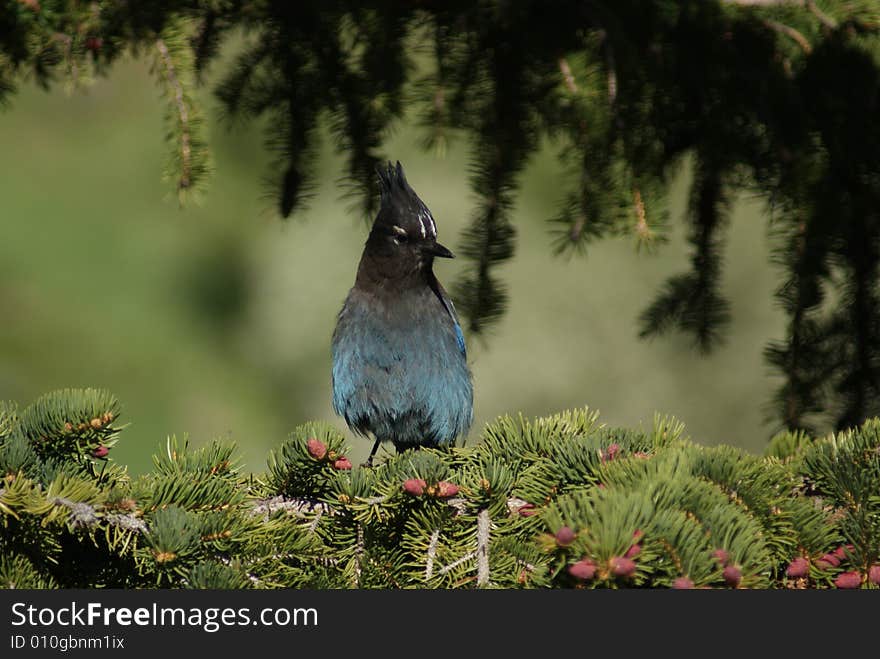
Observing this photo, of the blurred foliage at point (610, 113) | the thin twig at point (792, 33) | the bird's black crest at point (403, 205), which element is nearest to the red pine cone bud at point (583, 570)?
the blurred foliage at point (610, 113)

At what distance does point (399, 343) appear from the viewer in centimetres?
296

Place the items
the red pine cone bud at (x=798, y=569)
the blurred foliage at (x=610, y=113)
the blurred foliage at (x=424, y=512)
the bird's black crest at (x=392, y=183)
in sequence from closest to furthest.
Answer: the blurred foliage at (x=424, y=512) < the red pine cone bud at (x=798, y=569) < the blurred foliage at (x=610, y=113) < the bird's black crest at (x=392, y=183)

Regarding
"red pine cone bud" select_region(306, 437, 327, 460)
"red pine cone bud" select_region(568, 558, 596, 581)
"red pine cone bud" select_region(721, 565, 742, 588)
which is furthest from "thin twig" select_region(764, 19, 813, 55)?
"red pine cone bud" select_region(568, 558, 596, 581)

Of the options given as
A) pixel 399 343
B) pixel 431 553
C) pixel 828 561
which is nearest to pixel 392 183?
pixel 399 343

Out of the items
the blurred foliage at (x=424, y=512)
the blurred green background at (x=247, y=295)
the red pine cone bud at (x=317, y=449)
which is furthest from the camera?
the blurred green background at (x=247, y=295)

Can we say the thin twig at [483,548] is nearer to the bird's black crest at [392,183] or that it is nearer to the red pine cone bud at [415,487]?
the red pine cone bud at [415,487]

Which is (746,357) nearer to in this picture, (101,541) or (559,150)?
(559,150)

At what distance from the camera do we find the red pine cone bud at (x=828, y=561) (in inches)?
58.3

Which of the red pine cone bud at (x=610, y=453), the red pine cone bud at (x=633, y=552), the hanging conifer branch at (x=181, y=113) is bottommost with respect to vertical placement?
the red pine cone bud at (x=610, y=453)

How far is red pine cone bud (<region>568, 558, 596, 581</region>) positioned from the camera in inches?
46.3

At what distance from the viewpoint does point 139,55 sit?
94.7 inches

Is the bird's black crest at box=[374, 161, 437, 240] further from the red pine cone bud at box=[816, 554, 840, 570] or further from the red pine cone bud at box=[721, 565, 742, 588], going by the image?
the red pine cone bud at box=[721, 565, 742, 588]

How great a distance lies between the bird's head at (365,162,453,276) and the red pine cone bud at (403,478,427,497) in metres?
1.38

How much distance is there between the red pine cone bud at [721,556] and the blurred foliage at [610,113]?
1240 mm
